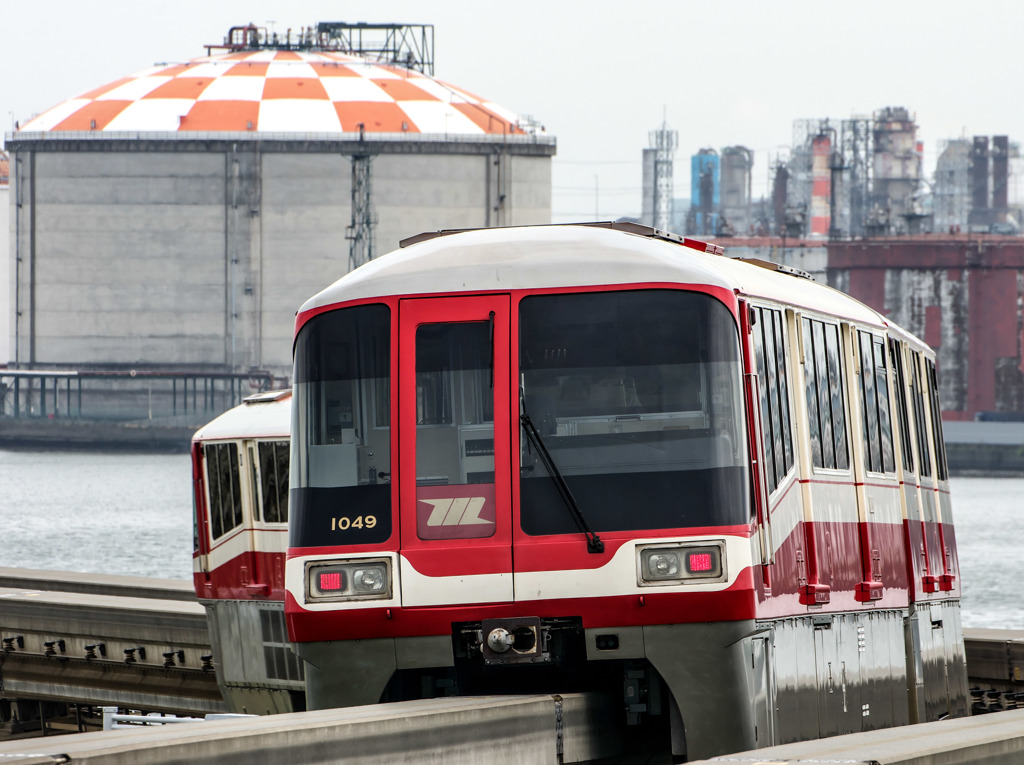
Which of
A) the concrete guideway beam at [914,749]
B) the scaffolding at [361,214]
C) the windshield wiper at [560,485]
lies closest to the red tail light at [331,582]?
the windshield wiper at [560,485]

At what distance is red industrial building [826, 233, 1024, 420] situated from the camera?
3762 inches

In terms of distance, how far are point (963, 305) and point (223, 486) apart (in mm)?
85972

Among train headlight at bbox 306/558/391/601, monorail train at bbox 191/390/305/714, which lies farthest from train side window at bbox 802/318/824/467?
monorail train at bbox 191/390/305/714

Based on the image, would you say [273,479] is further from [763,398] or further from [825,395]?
[763,398]

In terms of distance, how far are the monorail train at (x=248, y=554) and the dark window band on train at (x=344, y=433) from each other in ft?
20.5

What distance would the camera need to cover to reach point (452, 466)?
26.7 feet

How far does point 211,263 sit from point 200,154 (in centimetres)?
563

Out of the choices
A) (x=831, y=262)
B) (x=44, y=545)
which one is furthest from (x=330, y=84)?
(x=44, y=545)

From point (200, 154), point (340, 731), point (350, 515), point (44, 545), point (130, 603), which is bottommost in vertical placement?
point (44, 545)

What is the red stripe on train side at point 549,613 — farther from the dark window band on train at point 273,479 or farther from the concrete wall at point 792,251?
the concrete wall at point 792,251

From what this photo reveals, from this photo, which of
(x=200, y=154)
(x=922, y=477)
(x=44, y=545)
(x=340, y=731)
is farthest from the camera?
(x=200, y=154)

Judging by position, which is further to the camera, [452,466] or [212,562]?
[212,562]

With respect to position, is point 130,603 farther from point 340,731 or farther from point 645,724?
point 340,731

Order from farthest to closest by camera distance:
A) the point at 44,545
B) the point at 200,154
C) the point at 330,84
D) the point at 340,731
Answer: the point at 330,84, the point at 200,154, the point at 44,545, the point at 340,731
